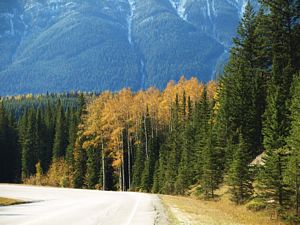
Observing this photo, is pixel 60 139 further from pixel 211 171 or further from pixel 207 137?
pixel 211 171

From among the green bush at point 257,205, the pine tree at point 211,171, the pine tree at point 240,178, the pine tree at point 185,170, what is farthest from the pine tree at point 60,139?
the green bush at point 257,205

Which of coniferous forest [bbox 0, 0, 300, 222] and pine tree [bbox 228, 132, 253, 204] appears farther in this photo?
pine tree [bbox 228, 132, 253, 204]

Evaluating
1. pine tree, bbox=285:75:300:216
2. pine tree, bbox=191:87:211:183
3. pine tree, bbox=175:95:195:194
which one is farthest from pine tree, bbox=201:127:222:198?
pine tree, bbox=285:75:300:216

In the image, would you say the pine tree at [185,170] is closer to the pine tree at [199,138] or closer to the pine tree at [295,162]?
the pine tree at [199,138]

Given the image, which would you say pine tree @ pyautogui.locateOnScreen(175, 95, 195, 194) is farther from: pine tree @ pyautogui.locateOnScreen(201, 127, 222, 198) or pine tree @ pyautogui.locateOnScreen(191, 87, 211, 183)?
pine tree @ pyautogui.locateOnScreen(201, 127, 222, 198)

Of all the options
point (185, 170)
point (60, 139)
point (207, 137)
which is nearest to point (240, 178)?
point (207, 137)

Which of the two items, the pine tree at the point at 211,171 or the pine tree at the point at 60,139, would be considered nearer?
the pine tree at the point at 211,171

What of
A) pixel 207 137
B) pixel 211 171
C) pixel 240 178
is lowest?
pixel 240 178

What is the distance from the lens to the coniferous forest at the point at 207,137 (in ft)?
107

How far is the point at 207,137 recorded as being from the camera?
50250mm

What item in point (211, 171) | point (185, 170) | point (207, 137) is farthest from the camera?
point (185, 170)

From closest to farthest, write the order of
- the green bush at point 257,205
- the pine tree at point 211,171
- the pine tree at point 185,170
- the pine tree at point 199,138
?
1. the green bush at point 257,205
2. the pine tree at point 211,171
3. the pine tree at point 199,138
4. the pine tree at point 185,170

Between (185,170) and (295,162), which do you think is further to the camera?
(185,170)

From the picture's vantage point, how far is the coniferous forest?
3250 centimetres
